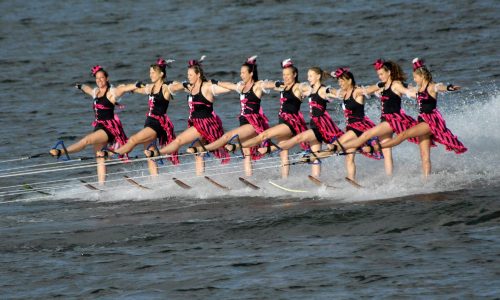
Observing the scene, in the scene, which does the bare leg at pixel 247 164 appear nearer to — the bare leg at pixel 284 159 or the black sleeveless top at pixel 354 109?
the bare leg at pixel 284 159

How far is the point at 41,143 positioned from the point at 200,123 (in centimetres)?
845

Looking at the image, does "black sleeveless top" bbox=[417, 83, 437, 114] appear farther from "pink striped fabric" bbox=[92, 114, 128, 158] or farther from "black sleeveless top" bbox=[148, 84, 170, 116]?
"pink striped fabric" bbox=[92, 114, 128, 158]

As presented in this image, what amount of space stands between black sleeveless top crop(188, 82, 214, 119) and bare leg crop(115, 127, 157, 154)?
73cm

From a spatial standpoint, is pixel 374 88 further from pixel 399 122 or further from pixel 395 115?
pixel 399 122

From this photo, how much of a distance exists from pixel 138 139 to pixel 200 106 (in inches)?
42.3

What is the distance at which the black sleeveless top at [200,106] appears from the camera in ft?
Answer: 63.0

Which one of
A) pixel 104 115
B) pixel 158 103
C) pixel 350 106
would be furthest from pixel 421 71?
pixel 104 115

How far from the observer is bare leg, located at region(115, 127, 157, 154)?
19.4 meters

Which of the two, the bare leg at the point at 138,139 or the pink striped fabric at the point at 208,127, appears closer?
the pink striped fabric at the point at 208,127

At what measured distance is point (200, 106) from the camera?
1922cm

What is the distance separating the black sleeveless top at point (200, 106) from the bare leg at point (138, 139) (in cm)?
73

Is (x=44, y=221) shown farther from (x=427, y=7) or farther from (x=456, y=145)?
(x=427, y=7)

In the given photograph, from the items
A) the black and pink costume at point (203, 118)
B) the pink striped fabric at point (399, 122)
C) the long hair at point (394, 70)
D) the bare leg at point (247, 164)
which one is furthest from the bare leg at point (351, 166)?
the black and pink costume at point (203, 118)

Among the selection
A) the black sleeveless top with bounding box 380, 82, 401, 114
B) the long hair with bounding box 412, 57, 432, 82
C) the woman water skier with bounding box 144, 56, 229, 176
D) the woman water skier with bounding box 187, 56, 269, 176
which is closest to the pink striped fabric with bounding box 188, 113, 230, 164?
the woman water skier with bounding box 144, 56, 229, 176
